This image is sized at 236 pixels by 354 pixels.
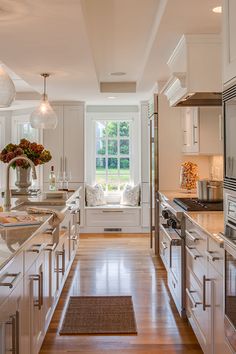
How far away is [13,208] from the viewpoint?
3.25 m

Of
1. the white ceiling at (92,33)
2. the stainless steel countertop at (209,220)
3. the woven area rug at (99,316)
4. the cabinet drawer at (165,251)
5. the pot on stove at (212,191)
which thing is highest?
the white ceiling at (92,33)

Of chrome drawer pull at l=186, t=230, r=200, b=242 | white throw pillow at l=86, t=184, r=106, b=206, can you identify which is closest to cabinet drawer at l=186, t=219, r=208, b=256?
chrome drawer pull at l=186, t=230, r=200, b=242

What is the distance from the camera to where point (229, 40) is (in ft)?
6.17

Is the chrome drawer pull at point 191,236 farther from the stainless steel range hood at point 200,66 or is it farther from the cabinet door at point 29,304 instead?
the stainless steel range hood at point 200,66

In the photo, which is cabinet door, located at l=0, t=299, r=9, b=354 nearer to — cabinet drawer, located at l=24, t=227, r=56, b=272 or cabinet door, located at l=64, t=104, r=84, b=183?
cabinet drawer, located at l=24, t=227, r=56, b=272

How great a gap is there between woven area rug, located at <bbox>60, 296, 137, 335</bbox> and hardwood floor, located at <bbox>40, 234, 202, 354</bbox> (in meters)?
0.07

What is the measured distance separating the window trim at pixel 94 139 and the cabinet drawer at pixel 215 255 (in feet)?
18.9

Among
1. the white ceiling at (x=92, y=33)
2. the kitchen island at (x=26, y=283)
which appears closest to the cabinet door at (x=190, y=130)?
the white ceiling at (x=92, y=33)

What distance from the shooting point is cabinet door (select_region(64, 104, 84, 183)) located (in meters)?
7.32

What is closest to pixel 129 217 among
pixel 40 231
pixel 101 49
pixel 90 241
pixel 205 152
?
pixel 90 241

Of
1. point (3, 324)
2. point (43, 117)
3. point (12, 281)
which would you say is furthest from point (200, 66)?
point (3, 324)

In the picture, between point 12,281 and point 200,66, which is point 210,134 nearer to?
point 200,66

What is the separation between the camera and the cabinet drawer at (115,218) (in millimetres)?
7430

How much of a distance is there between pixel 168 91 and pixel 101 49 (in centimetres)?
91
